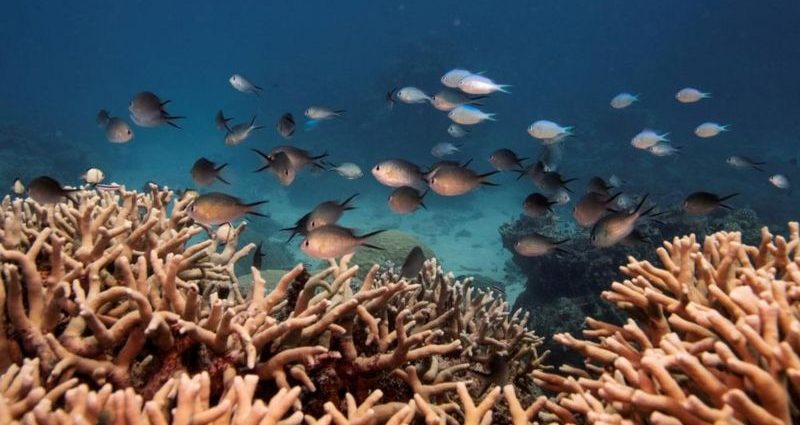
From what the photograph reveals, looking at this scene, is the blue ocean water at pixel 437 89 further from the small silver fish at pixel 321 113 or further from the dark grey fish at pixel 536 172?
the dark grey fish at pixel 536 172

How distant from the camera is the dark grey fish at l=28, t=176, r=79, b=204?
383 centimetres

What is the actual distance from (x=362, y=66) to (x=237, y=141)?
49434mm

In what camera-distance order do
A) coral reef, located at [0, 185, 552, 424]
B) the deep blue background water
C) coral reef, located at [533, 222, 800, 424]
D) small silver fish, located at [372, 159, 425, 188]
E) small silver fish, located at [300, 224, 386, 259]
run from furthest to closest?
the deep blue background water < small silver fish, located at [372, 159, 425, 188] < small silver fish, located at [300, 224, 386, 259] < coral reef, located at [0, 185, 552, 424] < coral reef, located at [533, 222, 800, 424]

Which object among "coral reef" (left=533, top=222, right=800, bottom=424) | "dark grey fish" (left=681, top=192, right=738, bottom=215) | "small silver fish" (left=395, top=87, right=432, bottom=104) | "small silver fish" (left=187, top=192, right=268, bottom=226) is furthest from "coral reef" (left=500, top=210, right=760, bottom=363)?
"small silver fish" (left=187, top=192, right=268, bottom=226)

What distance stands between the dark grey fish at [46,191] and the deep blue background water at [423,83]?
17168mm

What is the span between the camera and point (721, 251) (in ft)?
9.25

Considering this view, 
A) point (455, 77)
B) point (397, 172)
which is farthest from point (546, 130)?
point (397, 172)

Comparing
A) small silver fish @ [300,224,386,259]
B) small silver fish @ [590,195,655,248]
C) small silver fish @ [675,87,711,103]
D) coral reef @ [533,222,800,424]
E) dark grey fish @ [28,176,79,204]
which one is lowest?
small silver fish @ [675,87,711,103]

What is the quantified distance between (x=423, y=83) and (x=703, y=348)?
3205 cm

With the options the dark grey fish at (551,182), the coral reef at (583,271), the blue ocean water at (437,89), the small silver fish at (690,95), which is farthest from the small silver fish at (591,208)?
the blue ocean water at (437,89)

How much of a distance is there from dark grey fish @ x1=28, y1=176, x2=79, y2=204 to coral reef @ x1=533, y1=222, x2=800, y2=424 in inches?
163

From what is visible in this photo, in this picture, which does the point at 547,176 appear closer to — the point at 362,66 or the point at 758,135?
the point at 362,66

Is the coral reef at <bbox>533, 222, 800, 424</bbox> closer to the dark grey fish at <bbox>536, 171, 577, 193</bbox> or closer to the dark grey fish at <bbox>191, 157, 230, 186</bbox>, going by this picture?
the dark grey fish at <bbox>536, 171, 577, 193</bbox>

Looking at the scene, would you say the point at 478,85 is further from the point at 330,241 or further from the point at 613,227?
the point at 330,241
